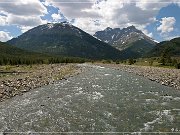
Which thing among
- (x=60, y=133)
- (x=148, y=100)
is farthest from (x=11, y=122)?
(x=148, y=100)

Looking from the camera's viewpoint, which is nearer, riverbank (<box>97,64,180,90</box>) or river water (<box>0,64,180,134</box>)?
river water (<box>0,64,180,134</box>)

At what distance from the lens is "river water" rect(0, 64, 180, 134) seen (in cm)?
2654

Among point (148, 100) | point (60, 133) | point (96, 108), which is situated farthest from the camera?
point (148, 100)

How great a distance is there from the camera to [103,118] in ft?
98.0

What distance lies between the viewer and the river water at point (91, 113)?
26.5m

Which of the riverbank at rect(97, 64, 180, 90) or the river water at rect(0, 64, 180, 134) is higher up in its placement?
the riverbank at rect(97, 64, 180, 90)

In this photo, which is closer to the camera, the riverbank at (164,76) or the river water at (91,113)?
the river water at (91,113)

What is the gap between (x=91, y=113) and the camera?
32312 millimetres

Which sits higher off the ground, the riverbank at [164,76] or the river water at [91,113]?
the riverbank at [164,76]

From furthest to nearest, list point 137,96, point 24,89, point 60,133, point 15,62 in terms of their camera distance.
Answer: point 15,62 < point 24,89 < point 137,96 < point 60,133

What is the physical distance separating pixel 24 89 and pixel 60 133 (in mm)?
28097

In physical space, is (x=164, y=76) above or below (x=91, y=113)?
above

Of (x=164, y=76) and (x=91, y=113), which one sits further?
(x=164, y=76)

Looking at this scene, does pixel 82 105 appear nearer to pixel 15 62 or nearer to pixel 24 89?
pixel 24 89
